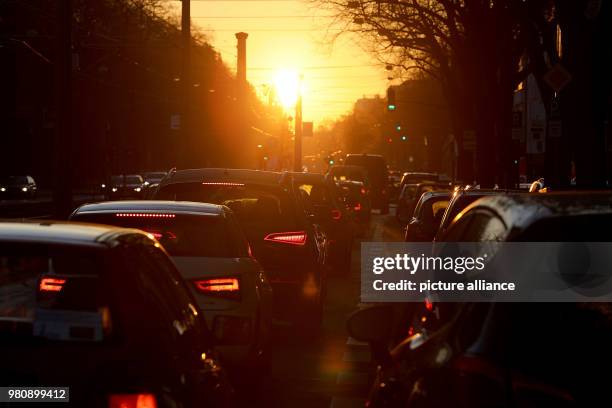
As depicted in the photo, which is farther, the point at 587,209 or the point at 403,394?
the point at 403,394

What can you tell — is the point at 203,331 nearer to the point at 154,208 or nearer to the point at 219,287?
the point at 219,287

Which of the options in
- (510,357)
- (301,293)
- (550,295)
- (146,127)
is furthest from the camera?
(146,127)

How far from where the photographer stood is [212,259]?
9.26 meters

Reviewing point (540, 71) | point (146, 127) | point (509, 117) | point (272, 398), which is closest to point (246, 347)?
point (272, 398)

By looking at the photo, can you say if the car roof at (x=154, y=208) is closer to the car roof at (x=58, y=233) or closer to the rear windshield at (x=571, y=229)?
the car roof at (x=58, y=233)

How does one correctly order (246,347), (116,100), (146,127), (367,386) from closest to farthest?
(246,347), (367,386), (116,100), (146,127)

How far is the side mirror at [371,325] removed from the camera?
5.27 metres

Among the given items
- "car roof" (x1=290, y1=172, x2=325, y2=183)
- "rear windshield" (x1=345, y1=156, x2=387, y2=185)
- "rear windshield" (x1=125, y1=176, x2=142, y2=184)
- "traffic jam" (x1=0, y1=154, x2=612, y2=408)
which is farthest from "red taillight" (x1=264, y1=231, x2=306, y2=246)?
"rear windshield" (x1=125, y1=176, x2=142, y2=184)

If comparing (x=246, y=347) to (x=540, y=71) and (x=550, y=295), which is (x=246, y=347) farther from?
(x=540, y=71)

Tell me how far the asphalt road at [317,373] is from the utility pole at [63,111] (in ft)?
20.4

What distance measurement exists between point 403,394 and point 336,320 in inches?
408

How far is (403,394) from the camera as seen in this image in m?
4.59

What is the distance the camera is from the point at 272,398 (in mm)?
9500

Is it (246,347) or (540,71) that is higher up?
(540,71)
